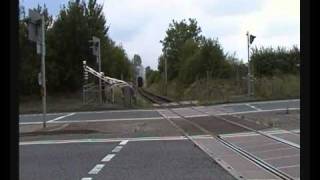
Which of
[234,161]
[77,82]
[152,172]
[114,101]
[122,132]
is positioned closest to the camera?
[152,172]

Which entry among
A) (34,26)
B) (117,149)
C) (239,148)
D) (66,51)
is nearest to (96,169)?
(117,149)

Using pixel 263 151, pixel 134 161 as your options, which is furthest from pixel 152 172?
pixel 263 151

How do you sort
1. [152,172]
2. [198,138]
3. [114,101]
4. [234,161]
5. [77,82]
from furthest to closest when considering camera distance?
1. [77,82]
2. [114,101]
3. [198,138]
4. [234,161]
5. [152,172]

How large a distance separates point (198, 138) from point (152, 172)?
7.58 m

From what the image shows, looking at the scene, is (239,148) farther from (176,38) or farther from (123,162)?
(176,38)

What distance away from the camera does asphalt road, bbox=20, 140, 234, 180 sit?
1053 centimetres

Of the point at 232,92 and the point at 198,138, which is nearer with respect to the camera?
the point at 198,138

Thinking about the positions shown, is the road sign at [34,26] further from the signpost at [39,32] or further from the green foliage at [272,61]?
the green foliage at [272,61]

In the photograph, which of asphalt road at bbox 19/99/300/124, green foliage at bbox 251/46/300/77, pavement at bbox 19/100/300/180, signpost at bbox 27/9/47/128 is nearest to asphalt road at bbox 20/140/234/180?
pavement at bbox 19/100/300/180

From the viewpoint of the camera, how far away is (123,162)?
12.5 meters

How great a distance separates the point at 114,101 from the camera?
45.6 meters
